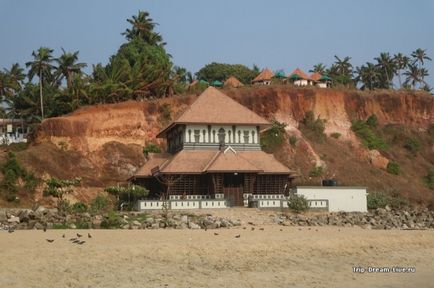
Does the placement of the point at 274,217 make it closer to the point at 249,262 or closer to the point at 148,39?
the point at 249,262

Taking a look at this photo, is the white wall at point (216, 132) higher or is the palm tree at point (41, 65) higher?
the palm tree at point (41, 65)

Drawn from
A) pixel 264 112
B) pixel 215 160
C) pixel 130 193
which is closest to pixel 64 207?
pixel 130 193

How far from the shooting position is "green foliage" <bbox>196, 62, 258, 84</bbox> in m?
95.8

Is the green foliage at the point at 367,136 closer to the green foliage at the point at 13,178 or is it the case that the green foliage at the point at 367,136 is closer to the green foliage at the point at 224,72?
the green foliage at the point at 224,72

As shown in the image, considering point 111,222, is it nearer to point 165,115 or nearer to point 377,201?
point 377,201

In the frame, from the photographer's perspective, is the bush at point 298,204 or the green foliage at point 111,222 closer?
the green foliage at point 111,222

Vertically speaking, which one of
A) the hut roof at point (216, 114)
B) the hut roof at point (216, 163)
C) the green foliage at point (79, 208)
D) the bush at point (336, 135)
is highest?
the hut roof at point (216, 114)

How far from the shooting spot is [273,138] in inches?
2437

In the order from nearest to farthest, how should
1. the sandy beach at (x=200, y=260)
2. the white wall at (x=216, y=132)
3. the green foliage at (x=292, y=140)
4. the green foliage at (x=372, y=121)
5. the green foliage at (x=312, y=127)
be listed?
the sandy beach at (x=200, y=260)
the white wall at (x=216, y=132)
the green foliage at (x=292, y=140)
the green foliage at (x=312, y=127)
the green foliage at (x=372, y=121)

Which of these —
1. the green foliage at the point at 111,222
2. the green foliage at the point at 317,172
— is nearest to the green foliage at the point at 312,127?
the green foliage at the point at 317,172

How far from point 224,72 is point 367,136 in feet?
106

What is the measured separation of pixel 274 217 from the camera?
33812mm

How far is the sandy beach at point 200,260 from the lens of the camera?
16.2 meters

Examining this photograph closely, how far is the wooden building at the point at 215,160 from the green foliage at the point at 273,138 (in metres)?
14.2
